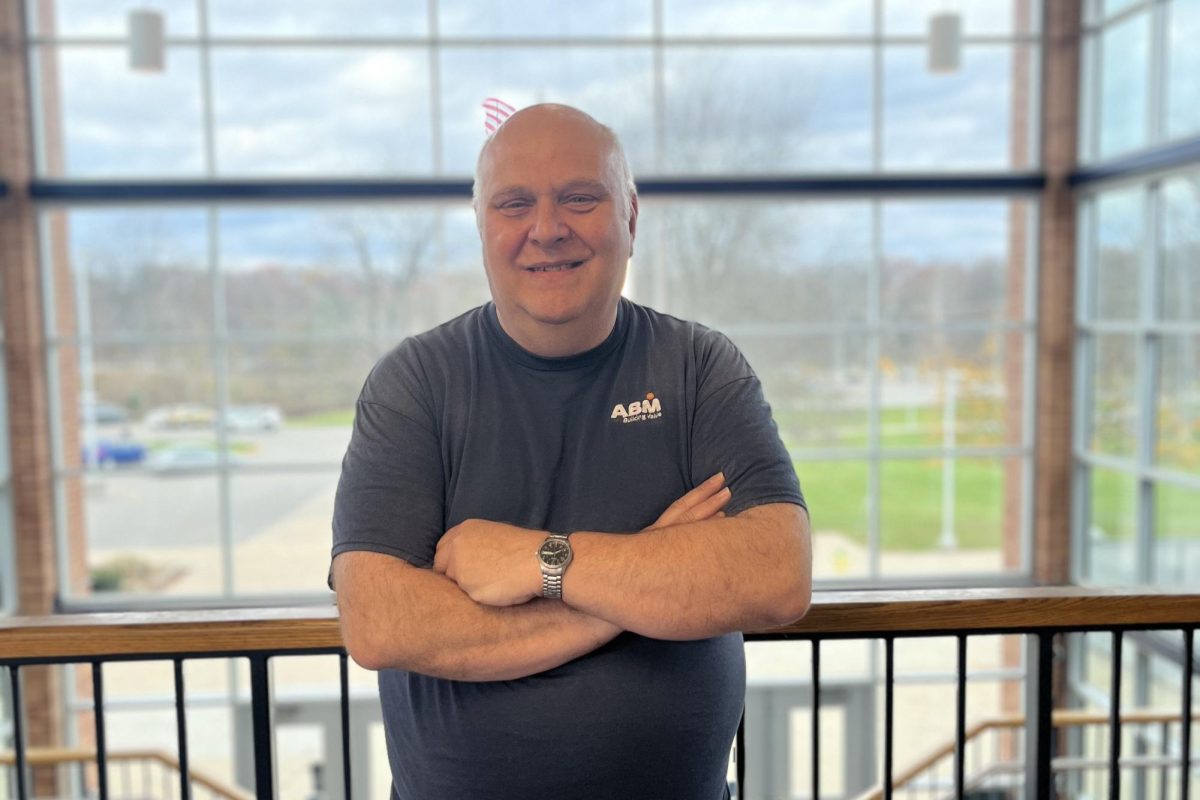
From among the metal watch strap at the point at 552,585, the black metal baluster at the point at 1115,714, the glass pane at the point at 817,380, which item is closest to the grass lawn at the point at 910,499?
the glass pane at the point at 817,380

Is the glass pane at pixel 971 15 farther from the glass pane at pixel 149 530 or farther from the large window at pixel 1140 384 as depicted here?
the glass pane at pixel 149 530

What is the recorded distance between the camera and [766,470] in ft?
4.44

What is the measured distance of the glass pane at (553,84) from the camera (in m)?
8.24

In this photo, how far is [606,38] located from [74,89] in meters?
4.67

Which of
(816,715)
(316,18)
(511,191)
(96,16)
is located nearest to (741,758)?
(816,715)

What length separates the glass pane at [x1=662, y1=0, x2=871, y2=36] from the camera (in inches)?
325

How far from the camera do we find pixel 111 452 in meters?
8.35

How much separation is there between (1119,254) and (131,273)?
8655 millimetres

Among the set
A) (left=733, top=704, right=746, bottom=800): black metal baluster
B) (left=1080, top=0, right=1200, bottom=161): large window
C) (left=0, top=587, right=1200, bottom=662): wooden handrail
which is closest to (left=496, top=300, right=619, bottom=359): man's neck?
(left=0, top=587, right=1200, bottom=662): wooden handrail

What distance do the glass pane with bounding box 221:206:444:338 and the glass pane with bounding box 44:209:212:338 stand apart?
275 mm

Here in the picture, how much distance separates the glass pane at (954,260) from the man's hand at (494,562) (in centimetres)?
794

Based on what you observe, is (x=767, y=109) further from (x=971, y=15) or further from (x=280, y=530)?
(x=280, y=530)

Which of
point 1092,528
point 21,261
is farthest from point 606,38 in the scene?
point 1092,528

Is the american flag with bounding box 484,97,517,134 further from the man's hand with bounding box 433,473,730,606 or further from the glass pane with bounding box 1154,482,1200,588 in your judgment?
the glass pane with bounding box 1154,482,1200,588
